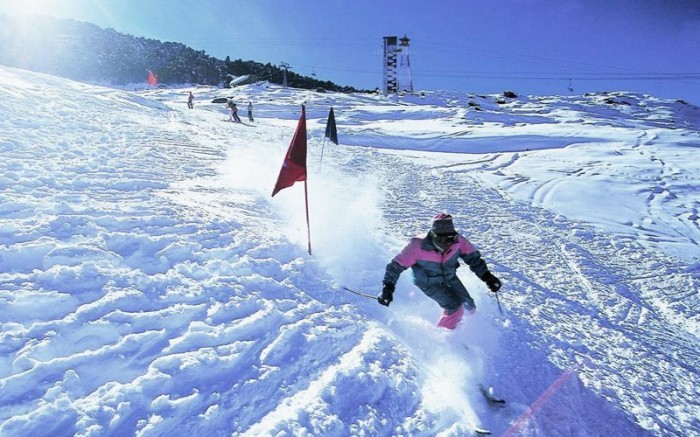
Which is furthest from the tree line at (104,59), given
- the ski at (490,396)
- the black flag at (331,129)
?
the ski at (490,396)

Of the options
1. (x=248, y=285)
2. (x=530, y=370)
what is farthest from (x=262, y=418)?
(x=530, y=370)

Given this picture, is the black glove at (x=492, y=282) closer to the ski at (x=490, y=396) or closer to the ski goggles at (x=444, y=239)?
the ski goggles at (x=444, y=239)

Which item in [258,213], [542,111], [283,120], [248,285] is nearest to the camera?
[248,285]

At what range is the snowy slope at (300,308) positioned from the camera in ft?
10.5

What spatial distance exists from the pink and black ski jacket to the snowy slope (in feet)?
2.19

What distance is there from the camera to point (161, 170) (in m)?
9.44

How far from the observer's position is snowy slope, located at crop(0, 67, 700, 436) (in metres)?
3.20

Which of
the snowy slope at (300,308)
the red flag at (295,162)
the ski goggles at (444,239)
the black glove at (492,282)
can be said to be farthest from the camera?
the red flag at (295,162)

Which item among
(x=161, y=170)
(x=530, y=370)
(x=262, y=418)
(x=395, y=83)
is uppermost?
(x=395, y=83)

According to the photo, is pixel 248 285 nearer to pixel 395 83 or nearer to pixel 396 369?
pixel 396 369

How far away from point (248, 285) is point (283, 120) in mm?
27383

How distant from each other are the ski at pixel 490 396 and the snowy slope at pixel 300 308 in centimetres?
8

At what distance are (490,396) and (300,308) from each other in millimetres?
2211

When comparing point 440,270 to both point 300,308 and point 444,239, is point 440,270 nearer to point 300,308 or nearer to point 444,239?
point 444,239
